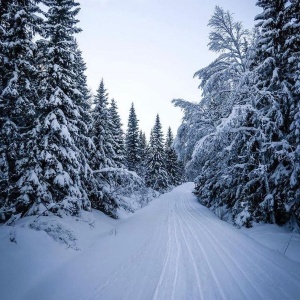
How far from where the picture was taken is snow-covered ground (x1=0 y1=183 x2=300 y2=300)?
4.76 meters

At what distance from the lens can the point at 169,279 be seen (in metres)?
5.19

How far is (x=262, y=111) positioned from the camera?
1122 centimetres

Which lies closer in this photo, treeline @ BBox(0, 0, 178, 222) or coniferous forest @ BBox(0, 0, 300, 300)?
coniferous forest @ BBox(0, 0, 300, 300)

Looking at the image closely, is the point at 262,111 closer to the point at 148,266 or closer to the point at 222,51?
the point at 222,51

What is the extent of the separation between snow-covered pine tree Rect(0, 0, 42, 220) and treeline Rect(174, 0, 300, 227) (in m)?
8.40

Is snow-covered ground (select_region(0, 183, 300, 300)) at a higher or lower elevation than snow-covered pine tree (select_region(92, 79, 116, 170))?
lower

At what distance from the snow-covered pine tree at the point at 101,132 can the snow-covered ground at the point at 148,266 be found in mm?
7976

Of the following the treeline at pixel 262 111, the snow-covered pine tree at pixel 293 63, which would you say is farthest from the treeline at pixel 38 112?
the snow-covered pine tree at pixel 293 63

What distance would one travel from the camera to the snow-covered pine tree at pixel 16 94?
30.4 feet

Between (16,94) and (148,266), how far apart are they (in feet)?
29.9

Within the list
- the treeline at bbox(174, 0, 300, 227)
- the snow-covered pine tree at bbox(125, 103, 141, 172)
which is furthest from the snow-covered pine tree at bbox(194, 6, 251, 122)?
the snow-covered pine tree at bbox(125, 103, 141, 172)

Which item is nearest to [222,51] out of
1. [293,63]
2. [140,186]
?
[293,63]

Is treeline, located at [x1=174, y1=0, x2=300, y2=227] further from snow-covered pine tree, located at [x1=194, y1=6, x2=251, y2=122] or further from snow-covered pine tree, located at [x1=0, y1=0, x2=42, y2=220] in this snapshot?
snow-covered pine tree, located at [x1=0, y1=0, x2=42, y2=220]

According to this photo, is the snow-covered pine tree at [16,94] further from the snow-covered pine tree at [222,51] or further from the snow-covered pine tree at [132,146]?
the snow-covered pine tree at [132,146]
